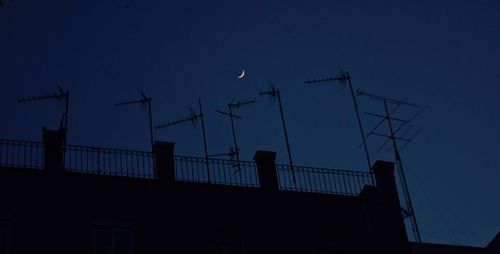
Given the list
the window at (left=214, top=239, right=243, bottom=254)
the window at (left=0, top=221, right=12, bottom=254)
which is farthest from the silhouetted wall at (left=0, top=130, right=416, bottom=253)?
the window at (left=0, top=221, right=12, bottom=254)

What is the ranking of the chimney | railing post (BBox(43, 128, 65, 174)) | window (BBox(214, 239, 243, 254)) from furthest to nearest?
the chimney → window (BBox(214, 239, 243, 254)) → railing post (BBox(43, 128, 65, 174))

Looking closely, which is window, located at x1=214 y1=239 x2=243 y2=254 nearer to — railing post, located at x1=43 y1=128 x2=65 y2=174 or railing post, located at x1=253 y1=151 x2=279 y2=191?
railing post, located at x1=253 y1=151 x2=279 y2=191

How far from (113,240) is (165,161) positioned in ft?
11.3

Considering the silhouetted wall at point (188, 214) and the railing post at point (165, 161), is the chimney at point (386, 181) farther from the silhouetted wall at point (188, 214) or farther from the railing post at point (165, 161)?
the railing post at point (165, 161)

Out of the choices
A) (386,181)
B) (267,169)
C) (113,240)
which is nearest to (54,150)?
(113,240)

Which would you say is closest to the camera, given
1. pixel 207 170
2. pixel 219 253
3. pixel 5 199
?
pixel 5 199

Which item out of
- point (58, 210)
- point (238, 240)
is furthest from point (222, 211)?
point (58, 210)

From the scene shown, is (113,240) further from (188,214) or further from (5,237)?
(5,237)

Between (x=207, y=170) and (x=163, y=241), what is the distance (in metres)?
3.45

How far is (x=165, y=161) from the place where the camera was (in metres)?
30.1

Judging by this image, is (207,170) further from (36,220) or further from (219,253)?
(36,220)

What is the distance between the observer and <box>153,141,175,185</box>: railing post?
97.3ft

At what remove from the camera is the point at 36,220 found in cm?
2709

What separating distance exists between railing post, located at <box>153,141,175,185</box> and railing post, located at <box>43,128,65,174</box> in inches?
118
